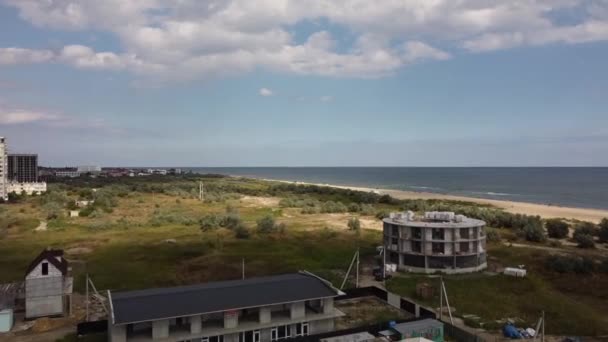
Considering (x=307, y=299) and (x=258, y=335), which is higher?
(x=307, y=299)

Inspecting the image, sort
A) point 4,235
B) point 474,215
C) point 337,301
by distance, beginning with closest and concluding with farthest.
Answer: point 337,301, point 4,235, point 474,215

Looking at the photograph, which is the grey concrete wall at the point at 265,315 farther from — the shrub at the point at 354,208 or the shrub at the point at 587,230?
the shrub at the point at 354,208

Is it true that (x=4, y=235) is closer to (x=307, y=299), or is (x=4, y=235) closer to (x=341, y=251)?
(x=341, y=251)

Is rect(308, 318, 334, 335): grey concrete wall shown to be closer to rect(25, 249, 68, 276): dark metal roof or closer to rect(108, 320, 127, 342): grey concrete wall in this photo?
rect(108, 320, 127, 342): grey concrete wall

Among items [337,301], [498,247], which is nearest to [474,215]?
[498,247]

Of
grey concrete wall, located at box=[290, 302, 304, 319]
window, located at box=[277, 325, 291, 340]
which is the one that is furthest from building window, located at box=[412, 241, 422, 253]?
window, located at box=[277, 325, 291, 340]

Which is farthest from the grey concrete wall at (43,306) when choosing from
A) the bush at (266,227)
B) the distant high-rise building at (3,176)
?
the distant high-rise building at (3,176)

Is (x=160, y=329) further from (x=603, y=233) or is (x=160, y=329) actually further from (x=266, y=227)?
(x=603, y=233)
